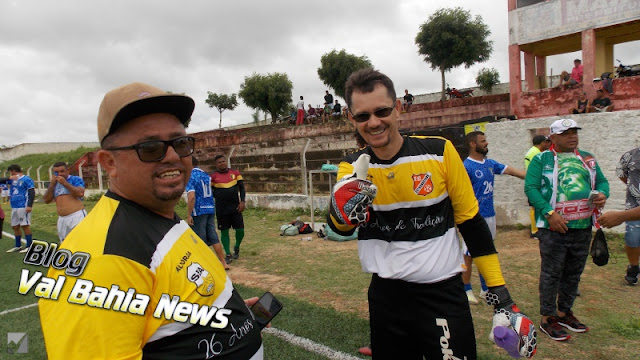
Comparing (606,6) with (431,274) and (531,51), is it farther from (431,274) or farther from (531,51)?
(431,274)

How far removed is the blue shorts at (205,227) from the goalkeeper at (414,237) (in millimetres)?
5050

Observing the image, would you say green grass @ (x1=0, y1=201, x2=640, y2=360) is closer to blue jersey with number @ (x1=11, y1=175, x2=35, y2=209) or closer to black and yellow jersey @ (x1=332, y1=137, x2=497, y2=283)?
blue jersey with number @ (x1=11, y1=175, x2=35, y2=209)

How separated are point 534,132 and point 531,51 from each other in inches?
269

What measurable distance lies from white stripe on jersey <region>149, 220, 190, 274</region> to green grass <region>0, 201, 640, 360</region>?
2.53 m

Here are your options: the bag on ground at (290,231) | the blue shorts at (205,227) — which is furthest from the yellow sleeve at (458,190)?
the bag on ground at (290,231)

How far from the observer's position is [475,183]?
479 cm

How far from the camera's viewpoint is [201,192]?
266 inches

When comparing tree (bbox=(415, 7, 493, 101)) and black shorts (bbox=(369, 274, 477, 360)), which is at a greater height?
tree (bbox=(415, 7, 493, 101))

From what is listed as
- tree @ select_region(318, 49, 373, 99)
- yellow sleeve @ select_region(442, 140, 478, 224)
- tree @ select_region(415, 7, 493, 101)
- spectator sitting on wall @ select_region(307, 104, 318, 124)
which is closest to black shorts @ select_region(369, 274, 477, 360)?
yellow sleeve @ select_region(442, 140, 478, 224)

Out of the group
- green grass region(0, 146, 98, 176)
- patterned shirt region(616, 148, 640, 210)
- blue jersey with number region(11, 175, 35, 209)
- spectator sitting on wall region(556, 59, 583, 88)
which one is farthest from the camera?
green grass region(0, 146, 98, 176)

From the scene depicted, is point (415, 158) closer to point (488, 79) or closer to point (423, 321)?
point (423, 321)

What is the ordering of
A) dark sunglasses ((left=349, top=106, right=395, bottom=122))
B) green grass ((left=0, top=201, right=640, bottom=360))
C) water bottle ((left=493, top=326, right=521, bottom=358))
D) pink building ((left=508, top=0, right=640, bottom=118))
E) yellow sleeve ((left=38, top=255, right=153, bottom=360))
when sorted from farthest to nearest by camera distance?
1. pink building ((left=508, top=0, right=640, bottom=118))
2. green grass ((left=0, top=201, right=640, bottom=360))
3. dark sunglasses ((left=349, top=106, right=395, bottom=122))
4. water bottle ((left=493, top=326, right=521, bottom=358))
5. yellow sleeve ((left=38, top=255, right=153, bottom=360))

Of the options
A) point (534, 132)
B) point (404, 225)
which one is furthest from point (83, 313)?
point (534, 132)

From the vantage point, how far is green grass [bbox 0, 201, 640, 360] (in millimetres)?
3656
